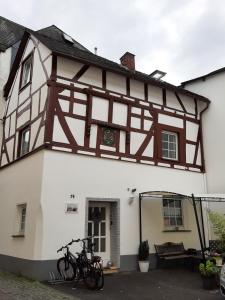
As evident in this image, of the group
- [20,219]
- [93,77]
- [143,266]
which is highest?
[93,77]

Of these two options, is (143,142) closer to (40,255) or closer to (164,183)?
(164,183)

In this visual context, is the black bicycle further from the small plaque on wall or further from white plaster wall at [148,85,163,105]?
white plaster wall at [148,85,163,105]

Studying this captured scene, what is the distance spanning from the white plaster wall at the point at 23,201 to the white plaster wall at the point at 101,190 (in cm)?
26

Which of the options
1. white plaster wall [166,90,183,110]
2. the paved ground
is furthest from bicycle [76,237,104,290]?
white plaster wall [166,90,183,110]

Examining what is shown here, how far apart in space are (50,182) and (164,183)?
453 centimetres

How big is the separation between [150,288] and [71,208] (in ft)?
10.3

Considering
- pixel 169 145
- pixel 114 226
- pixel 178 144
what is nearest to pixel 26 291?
pixel 114 226

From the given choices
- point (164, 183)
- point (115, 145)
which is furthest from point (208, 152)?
point (115, 145)

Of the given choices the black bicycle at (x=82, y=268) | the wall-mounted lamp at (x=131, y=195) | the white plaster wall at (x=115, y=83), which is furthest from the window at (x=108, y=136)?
the black bicycle at (x=82, y=268)

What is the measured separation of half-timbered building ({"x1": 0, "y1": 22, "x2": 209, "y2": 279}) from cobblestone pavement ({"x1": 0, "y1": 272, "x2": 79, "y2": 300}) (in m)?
0.52

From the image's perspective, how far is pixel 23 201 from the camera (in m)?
10.4

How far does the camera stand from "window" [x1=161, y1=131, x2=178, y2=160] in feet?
41.8

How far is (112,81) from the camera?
11.7m

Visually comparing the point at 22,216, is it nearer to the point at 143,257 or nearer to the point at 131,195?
the point at 131,195
